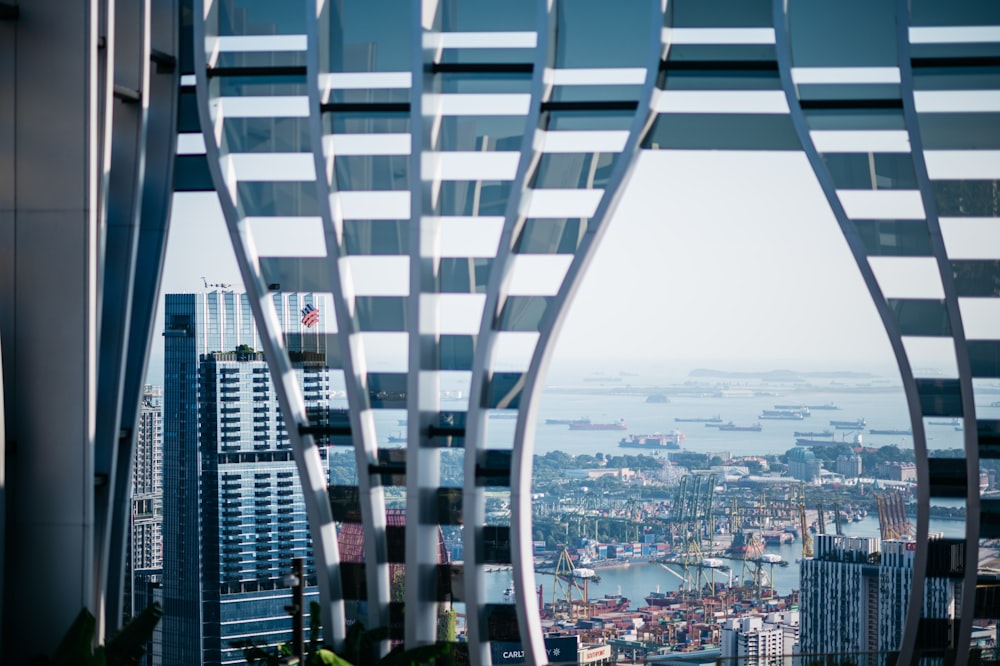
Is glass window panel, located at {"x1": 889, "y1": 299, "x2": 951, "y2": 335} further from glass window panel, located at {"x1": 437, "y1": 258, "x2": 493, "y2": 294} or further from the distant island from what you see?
glass window panel, located at {"x1": 437, "y1": 258, "x2": 493, "y2": 294}

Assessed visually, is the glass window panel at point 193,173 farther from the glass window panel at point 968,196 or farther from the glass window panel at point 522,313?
the glass window panel at point 968,196

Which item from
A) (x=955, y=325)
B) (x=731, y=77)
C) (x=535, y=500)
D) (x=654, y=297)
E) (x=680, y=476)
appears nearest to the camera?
(x=955, y=325)

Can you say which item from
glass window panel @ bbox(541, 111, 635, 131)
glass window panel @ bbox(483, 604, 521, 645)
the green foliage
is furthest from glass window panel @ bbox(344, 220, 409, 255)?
the green foliage

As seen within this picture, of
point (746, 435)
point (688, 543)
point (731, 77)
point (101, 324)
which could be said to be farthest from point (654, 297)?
point (101, 324)

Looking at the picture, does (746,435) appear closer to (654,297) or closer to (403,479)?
(654,297)

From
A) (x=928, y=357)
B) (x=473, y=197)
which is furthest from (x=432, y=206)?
(x=928, y=357)
